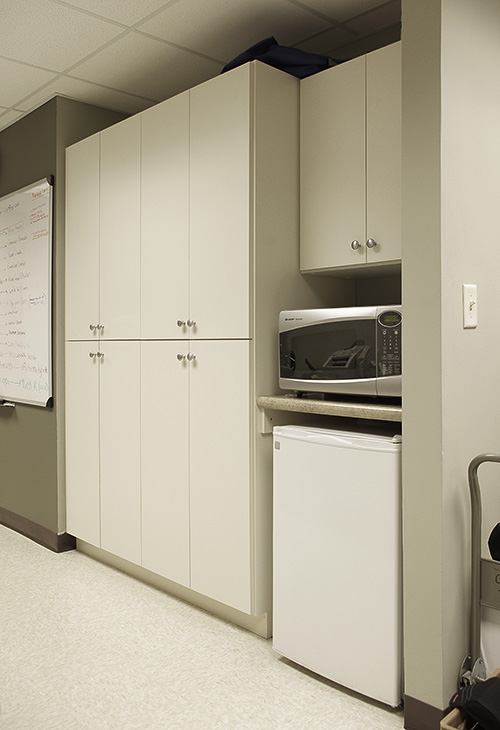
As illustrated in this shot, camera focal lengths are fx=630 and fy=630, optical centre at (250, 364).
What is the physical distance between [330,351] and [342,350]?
5 centimetres

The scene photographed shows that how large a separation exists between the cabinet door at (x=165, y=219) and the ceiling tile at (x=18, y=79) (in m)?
0.67

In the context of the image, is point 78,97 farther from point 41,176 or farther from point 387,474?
point 387,474

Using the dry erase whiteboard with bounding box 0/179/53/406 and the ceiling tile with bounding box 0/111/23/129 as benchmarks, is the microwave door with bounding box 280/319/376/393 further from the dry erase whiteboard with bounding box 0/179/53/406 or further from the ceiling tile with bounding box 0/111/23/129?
the ceiling tile with bounding box 0/111/23/129

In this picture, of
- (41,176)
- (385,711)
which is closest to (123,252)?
(41,176)

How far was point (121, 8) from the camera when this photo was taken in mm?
2445

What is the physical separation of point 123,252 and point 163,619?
1659 millimetres

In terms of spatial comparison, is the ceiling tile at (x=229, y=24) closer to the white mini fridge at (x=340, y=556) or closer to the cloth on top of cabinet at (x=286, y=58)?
the cloth on top of cabinet at (x=286, y=58)

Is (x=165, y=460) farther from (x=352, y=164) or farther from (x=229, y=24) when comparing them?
(x=229, y=24)

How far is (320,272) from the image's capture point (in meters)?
2.48

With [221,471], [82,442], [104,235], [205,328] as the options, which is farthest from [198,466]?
[104,235]

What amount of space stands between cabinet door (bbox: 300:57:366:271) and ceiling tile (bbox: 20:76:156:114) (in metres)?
1.33

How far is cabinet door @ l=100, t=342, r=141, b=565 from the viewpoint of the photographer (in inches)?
116

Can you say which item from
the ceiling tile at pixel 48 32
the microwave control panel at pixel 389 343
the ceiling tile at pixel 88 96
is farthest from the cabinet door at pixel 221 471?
the ceiling tile at pixel 88 96

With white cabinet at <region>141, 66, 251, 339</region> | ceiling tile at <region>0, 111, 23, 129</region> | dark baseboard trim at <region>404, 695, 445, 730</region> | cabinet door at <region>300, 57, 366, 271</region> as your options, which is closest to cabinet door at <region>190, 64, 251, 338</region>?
white cabinet at <region>141, 66, 251, 339</region>
